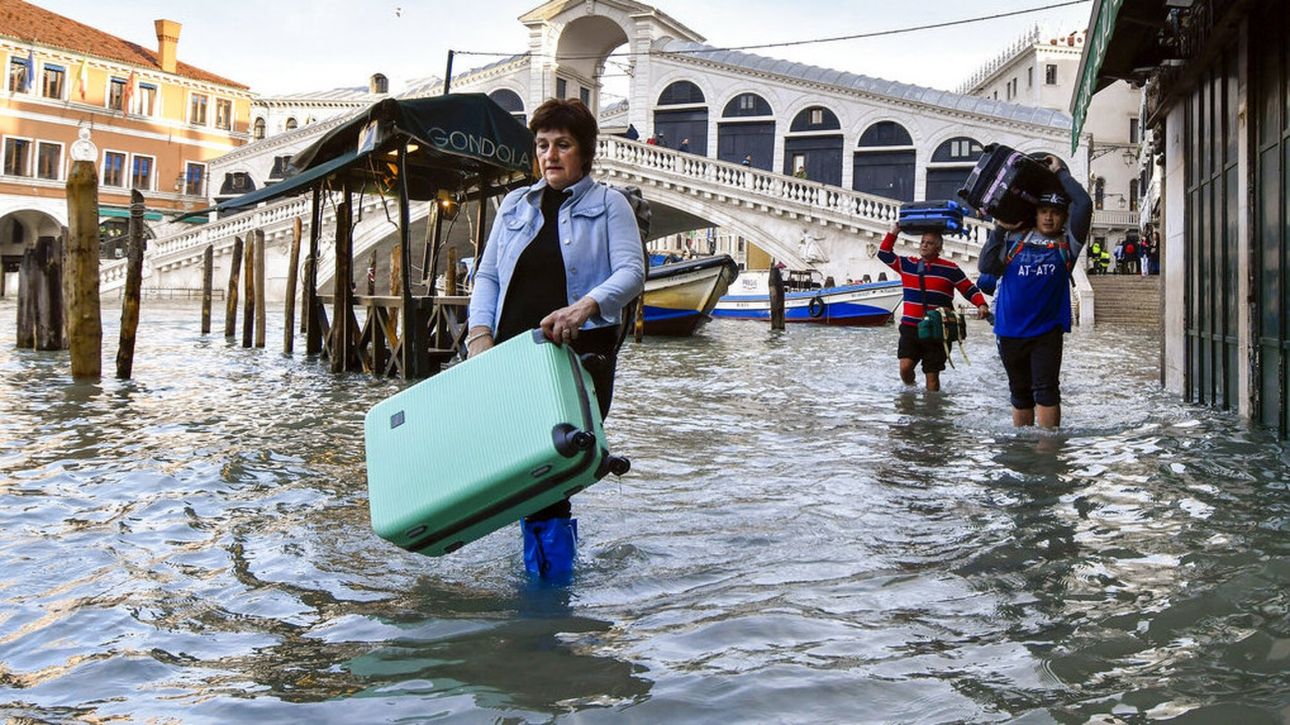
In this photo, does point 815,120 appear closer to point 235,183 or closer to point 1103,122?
point 1103,122

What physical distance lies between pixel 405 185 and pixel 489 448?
27.7 ft

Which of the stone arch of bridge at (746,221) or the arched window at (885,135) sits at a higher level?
the arched window at (885,135)

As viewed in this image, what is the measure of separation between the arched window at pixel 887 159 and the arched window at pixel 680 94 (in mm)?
6548

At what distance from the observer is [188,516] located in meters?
5.09

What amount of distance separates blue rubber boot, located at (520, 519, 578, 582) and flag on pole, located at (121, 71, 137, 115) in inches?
2044

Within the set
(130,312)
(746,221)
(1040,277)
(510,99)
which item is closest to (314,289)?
(130,312)

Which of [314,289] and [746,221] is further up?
[746,221]

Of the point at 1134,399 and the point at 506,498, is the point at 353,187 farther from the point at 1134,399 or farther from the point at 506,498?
the point at 506,498

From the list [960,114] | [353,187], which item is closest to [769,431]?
[353,187]

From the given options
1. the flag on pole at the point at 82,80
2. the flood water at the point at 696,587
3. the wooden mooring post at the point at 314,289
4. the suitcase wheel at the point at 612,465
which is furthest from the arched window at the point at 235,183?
the suitcase wheel at the point at 612,465

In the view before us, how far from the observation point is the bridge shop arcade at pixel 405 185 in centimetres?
1133

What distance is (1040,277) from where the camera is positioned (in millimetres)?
6695

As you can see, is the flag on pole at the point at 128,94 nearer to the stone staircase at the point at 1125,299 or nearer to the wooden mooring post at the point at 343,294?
the stone staircase at the point at 1125,299

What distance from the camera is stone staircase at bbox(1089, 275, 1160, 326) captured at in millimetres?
28938
